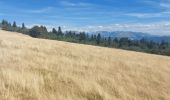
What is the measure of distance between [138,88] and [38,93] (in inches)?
128

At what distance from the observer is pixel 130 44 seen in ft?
579

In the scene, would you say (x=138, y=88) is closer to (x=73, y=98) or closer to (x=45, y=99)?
(x=73, y=98)

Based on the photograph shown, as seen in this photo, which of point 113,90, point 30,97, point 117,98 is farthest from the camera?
point 113,90

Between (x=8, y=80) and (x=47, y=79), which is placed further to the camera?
(x=47, y=79)

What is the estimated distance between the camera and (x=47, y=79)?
26.0 feet

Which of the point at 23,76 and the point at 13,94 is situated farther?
→ the point at 23,76

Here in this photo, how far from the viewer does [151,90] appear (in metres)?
8.54

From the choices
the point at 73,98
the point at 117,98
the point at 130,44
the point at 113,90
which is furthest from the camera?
the point at 130,44

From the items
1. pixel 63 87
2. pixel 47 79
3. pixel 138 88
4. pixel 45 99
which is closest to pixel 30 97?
pixel 45 99

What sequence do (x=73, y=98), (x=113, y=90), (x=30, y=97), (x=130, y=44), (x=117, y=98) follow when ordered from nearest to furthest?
(x=30, y=97), (x=73, y=98), (x=117, y=98), (x=113, y=90), (x=130, y=44)

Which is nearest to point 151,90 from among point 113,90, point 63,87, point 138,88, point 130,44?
point 138,88

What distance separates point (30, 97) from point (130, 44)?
17276 cm

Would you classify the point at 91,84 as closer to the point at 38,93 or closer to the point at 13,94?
the point at 38,93

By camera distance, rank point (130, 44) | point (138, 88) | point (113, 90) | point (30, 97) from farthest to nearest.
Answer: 1. point (130, 44)
2. point (138, 88)
3. point (113, 90)
4. point (30, 97)
